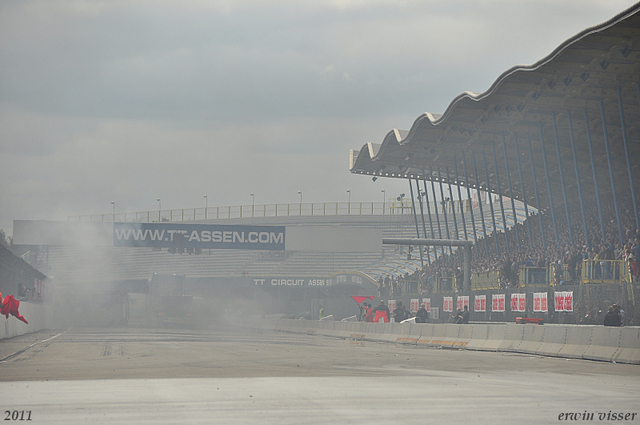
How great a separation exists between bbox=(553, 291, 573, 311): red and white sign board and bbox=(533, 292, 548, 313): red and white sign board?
0.65m

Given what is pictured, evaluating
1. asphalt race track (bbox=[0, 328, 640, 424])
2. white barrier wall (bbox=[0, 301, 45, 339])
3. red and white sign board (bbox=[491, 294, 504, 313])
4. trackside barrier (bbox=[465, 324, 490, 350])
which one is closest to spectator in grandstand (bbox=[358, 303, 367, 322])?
red and white sign board (bbox=[491, 294, 504, 313])

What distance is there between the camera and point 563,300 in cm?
2383

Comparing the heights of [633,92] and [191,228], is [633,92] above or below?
above

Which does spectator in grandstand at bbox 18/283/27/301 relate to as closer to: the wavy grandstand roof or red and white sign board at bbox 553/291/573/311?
the wavy grandstand roof

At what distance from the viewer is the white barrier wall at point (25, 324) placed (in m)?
28.4

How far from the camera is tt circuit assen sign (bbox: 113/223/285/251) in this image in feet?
143

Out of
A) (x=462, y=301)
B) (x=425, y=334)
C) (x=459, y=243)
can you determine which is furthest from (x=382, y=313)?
(x=425, y=334)

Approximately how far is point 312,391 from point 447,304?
25062 mm

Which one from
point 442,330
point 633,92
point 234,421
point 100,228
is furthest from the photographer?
point 100,228

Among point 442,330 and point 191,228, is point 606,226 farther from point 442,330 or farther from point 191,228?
point 191,228

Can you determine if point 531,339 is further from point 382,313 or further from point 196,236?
point 196,236

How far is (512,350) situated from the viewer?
23.0 metres

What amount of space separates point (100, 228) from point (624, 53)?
28520 mm

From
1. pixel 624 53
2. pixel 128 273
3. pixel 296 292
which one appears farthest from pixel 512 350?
pixel 128 273
